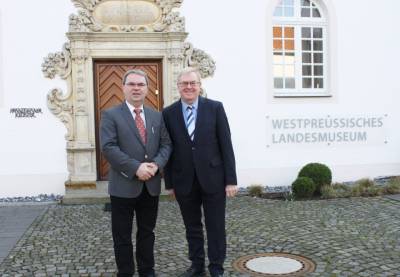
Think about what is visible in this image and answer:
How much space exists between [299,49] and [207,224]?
20.7ft

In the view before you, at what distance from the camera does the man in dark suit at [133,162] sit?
165 inches

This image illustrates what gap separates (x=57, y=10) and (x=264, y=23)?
145 inches

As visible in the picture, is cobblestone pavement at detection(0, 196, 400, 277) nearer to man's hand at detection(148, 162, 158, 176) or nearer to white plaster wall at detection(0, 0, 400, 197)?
Answer: man's hand at detection(148, 162, 158, 176)

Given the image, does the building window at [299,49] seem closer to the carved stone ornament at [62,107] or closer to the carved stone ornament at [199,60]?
the carved stone ornament at [199,60]

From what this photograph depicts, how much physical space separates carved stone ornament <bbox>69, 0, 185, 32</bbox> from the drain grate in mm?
5059

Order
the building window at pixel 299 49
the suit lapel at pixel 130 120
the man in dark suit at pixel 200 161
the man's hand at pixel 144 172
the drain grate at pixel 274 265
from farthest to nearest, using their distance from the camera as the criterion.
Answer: the building window at pixel 299 49
the drain grate at pixel 274 265
the man in dark suit at pixel 200 161
the suit lapel at pixel 130 120
the man's hand at pixel 144 172

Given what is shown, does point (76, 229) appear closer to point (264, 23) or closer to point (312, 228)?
point (312, 228)

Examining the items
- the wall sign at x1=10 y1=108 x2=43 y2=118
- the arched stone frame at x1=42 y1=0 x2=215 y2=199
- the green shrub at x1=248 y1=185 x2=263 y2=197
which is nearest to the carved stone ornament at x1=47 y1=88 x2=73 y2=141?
the arched stone frame at x1=42 y1=0 x2=215 y2=199

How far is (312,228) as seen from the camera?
20.9 ft

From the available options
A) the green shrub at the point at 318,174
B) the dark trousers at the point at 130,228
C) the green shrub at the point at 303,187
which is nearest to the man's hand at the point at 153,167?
the dark trousers at the point at 130,228

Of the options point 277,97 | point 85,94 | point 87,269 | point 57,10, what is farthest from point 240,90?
point 87,269

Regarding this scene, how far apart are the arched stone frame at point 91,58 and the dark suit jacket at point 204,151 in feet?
15.2

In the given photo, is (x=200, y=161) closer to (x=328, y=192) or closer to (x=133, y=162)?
(x=133, y=162)

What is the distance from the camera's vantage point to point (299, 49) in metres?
10.0
